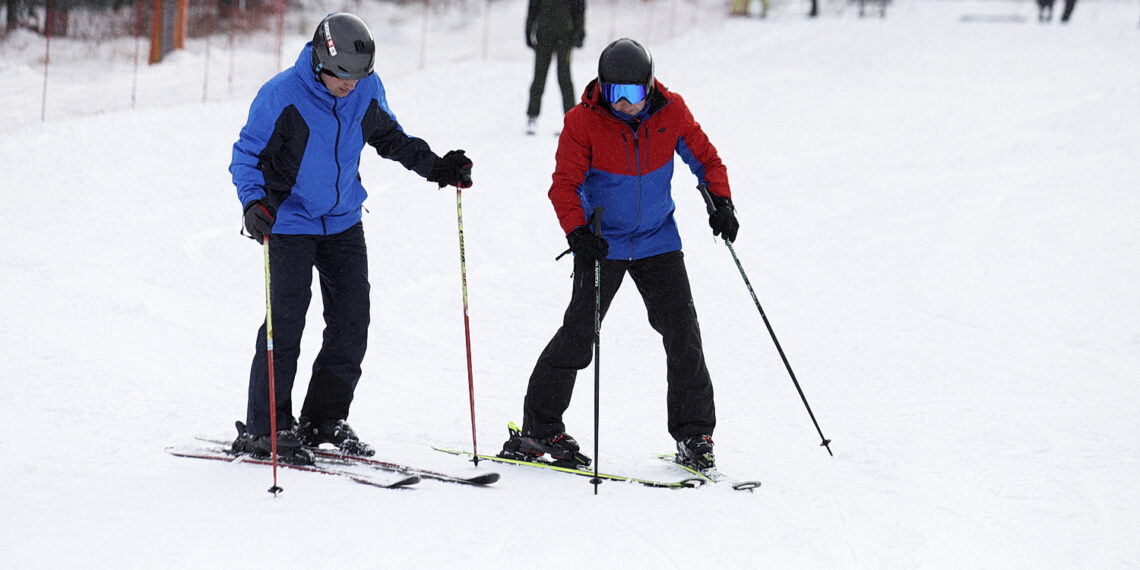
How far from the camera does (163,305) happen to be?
6.01 metres

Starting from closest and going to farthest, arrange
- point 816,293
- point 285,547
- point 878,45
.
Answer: point 285,547 < point 816,293 < point 878,45

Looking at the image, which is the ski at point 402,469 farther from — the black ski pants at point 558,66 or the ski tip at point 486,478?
the black ski pants at point 558,66

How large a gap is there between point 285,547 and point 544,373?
1.36m

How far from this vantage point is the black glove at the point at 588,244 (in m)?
3.73

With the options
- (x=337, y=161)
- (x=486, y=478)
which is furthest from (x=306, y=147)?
(x=486, y=478)

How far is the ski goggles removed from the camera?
373 centimetres

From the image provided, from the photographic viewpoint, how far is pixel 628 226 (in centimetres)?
396

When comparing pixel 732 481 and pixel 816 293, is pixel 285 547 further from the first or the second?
pixel 816 293

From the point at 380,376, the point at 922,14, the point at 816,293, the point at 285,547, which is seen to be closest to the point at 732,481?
the point at 285,547

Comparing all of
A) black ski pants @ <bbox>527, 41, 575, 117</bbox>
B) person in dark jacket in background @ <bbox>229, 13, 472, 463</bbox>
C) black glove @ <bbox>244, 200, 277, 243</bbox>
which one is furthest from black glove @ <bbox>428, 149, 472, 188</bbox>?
black ski pants @ <bbox>527, 41, 575, 117</bbox>

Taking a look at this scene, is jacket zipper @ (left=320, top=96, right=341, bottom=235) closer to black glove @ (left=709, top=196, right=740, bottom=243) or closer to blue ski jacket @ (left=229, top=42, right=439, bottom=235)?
blue ski jacket @ (left=229, top=42, right=439, bottom=235)

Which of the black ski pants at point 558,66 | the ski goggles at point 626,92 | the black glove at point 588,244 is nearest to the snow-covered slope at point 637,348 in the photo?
the black ski pants at point 558,66

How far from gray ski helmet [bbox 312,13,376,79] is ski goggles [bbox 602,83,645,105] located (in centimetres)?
85

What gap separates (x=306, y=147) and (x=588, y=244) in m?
1.06
